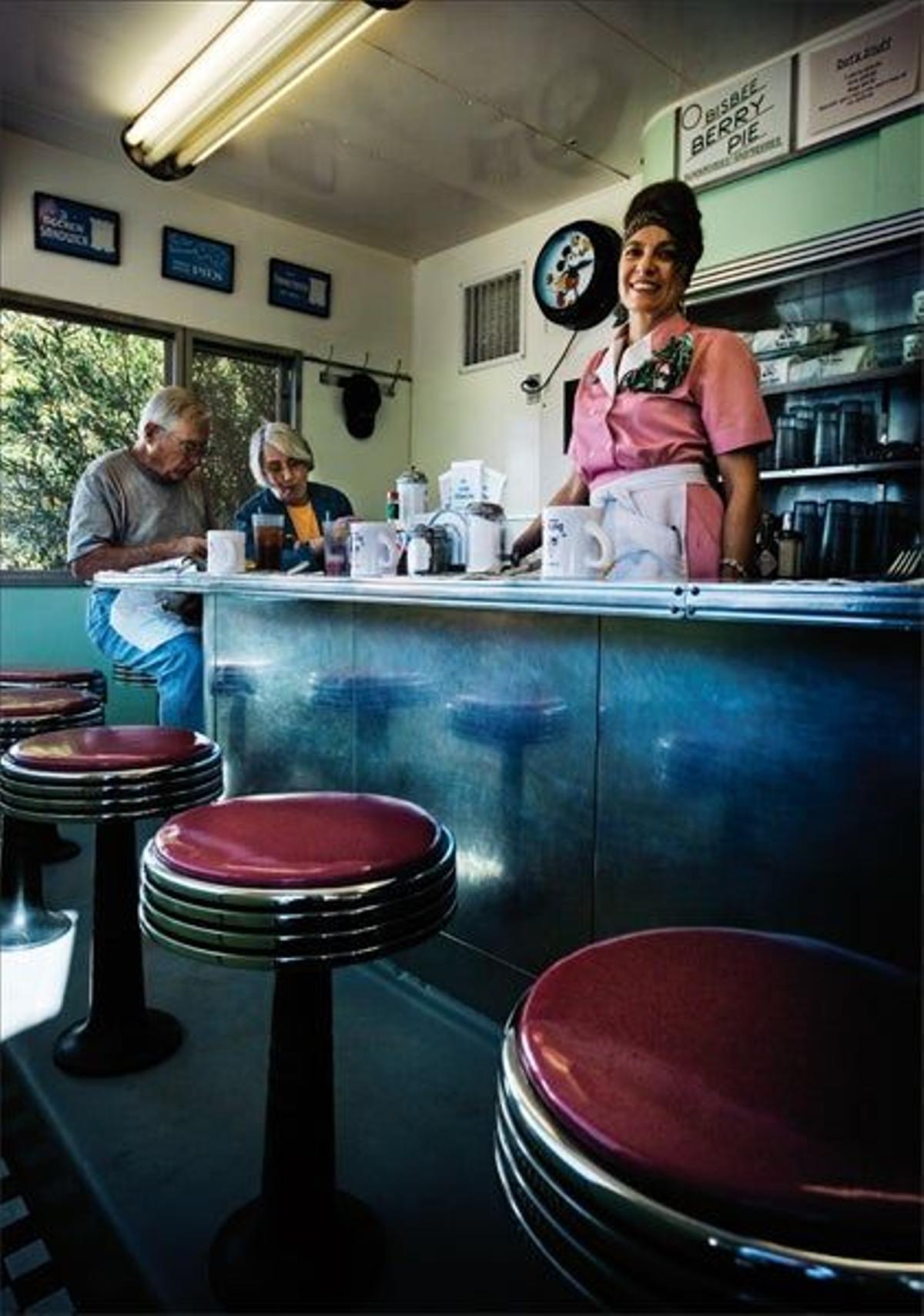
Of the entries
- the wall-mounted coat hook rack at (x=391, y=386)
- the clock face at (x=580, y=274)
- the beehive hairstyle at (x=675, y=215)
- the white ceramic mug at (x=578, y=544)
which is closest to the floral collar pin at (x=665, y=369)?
the beehive hairstyle at (x=675, y=215)

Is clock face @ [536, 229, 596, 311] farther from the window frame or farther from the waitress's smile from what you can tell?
the waitress's smile

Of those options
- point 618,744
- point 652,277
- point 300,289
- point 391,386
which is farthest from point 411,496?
point 391,386

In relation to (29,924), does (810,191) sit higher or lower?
higher

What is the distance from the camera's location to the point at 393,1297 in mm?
1160

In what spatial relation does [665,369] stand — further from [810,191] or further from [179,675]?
[810,191]

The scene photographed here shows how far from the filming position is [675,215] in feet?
6.43

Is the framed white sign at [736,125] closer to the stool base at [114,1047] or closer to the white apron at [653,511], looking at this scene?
the white apron at [653,511]

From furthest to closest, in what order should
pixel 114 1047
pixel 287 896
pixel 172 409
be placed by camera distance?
pixel 172 409
pixel 114 1047
pixel 287 896

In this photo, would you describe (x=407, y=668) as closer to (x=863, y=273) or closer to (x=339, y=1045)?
(x=339, y=1045)

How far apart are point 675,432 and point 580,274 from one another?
3231mm

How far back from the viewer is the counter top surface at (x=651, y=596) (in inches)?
35.0

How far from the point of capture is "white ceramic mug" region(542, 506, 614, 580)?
54.5 inches

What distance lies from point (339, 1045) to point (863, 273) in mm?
3587

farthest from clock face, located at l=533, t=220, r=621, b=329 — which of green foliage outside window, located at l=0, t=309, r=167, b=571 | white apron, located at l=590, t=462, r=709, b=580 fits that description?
white apron, located at l=590, t=462, r=709, b=580
